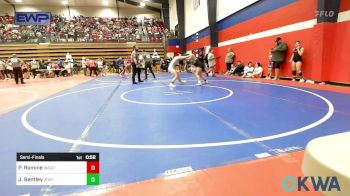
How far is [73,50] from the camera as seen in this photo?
26.3 m

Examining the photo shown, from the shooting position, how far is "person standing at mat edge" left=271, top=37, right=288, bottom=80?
34.3 ft

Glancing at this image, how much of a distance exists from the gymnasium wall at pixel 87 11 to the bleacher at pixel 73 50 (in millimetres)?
8032

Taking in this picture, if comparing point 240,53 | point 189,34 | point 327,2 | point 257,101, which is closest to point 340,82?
point 327,2

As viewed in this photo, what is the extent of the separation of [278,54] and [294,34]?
102 centimetres

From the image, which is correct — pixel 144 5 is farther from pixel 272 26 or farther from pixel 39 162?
pixel 39 162

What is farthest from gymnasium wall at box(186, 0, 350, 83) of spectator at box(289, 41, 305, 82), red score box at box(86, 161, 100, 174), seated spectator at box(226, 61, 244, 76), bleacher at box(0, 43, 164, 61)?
bleacher at box(0, 43, 164, 61)

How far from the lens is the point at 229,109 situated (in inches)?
208

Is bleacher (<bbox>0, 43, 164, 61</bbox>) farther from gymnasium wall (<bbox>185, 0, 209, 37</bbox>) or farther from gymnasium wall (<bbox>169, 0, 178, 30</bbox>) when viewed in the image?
gymnasium wall (<bbox>185, 0, 209, 37</bbox>)

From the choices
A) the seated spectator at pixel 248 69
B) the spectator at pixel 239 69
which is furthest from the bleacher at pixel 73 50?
the seated spectator at pixel 248 69

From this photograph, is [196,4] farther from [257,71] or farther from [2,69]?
[2,69]
